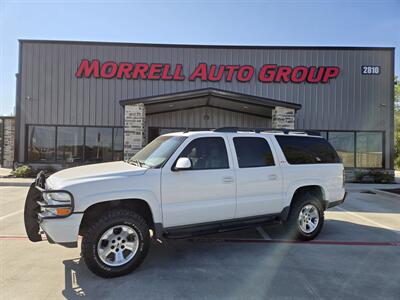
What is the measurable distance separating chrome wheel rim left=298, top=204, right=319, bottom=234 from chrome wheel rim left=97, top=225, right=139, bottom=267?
313 cm

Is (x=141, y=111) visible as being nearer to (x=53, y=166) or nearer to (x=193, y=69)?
(x=193, y=69)

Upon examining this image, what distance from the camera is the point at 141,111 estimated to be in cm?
1383

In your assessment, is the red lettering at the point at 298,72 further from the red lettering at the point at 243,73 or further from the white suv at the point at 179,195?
the white suv at the point at 179,195

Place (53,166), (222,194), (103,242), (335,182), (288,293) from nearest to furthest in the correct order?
(288,293), (103,242), (222,194), (335,182), (53,166)

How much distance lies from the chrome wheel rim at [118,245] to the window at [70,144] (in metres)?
13.6

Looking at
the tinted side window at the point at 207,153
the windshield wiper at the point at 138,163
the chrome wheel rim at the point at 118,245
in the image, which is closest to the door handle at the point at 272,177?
the tinted side window at the point at 207,153

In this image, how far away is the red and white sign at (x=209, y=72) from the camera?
1666 centimetres

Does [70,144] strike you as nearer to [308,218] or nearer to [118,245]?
[118,245]

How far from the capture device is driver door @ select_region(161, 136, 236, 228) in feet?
14.1

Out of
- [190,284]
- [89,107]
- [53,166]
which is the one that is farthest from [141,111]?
[190,284]

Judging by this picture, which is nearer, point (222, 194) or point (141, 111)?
point (222, 194)

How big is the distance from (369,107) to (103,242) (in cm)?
1748

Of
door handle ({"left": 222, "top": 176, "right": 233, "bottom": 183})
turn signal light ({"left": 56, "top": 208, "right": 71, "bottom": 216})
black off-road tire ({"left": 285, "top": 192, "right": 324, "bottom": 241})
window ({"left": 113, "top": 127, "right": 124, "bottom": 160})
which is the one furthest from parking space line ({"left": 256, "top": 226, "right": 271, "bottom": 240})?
window ({"left": 113, "top": 127, "right": 124, "bottom": 160})

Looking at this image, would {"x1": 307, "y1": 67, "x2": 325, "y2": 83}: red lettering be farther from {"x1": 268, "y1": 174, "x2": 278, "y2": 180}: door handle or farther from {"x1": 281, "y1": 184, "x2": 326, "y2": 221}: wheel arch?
{"x1": 268, "y1": 174, "x2": 278, "y2": 180}: door handle
